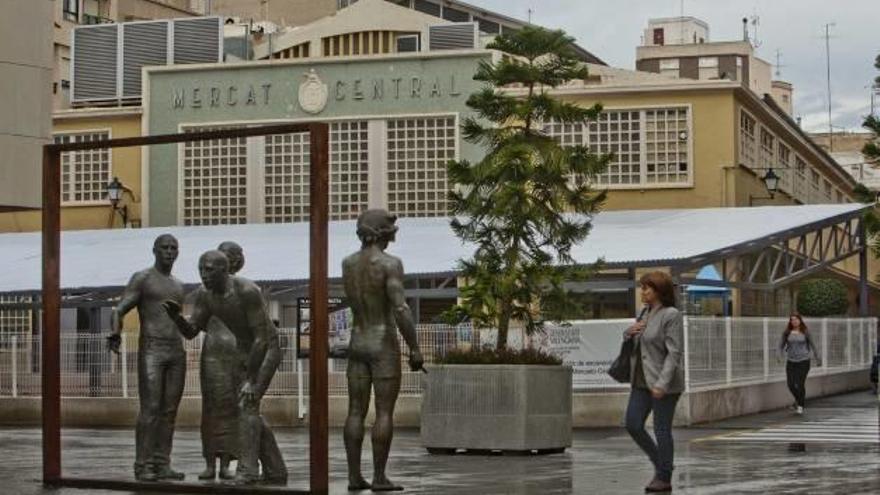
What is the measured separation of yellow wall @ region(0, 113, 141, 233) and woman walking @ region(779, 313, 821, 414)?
20.0 metres

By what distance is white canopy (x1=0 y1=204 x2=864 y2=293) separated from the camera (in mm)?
31500

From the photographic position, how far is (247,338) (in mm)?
14016

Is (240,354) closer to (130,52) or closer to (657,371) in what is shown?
(657,371)

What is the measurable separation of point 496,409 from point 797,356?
34.6 feet

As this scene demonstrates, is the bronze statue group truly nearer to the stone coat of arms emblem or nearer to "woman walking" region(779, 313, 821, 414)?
"woman walking" region(779, 313, 821, 414)

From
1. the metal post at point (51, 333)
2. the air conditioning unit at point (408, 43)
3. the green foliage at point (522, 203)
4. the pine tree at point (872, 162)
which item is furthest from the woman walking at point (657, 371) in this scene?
the air conditioning unit at point (408, 43)

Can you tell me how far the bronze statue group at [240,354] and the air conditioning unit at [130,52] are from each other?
33917mm

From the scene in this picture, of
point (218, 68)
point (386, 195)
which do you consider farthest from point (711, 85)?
point (218, 68)

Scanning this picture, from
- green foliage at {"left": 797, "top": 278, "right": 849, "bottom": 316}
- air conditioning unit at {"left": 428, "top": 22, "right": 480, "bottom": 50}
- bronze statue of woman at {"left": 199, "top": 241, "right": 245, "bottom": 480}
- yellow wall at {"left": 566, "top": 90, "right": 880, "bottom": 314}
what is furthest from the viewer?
green foliage at {"left": 797, "top": 278, "right": 849, "bottom": 316}

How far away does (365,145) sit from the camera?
142ft

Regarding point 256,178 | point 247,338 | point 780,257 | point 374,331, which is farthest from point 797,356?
point 256,178

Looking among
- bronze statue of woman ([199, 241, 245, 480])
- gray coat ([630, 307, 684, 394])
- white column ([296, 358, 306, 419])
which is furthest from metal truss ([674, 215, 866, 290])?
bronze statue of woman ([199, 241, 245, 480])

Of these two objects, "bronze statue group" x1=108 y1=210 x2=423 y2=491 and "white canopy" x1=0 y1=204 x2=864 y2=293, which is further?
"white canopy" x1=0 y1=204 x2=864 y2=293

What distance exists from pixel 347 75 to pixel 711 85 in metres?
8.72
